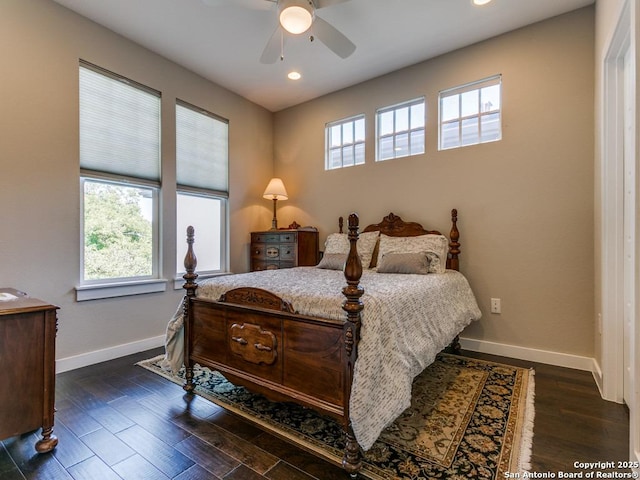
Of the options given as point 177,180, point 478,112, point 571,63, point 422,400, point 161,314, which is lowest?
point 422,400

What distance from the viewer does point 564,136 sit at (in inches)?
108

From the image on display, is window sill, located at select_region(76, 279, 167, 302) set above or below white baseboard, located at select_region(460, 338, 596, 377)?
above

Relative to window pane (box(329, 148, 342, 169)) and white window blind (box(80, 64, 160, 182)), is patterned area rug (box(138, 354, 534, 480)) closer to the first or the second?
white window blind (box(80, 64, 160, 182))

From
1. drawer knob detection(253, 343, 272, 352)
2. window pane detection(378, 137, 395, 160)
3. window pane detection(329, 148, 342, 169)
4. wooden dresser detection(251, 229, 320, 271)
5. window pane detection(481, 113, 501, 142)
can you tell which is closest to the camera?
drawer knob detection(253, 343, 272, 352)

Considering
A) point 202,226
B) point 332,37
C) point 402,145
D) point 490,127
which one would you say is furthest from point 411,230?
point 202,226

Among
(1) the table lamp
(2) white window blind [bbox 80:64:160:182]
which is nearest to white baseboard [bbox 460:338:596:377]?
(1) the table lamp

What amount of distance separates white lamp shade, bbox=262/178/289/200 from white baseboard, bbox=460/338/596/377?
283 cm

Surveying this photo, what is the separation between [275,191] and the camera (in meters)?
4.36

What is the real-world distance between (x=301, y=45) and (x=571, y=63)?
7.97 ft

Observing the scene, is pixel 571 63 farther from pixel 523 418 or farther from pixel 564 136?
pixel 523 418

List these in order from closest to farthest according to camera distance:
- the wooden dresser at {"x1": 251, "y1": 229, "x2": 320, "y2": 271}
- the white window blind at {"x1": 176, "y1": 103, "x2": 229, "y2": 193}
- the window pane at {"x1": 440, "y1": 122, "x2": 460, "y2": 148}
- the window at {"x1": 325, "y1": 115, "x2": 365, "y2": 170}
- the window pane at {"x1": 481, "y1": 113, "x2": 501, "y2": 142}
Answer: the window pane at {"x1": 481, "y1": 113, "x2": 501, "y2": 142}, the window pane at {"x1": 440, "y1": 122, "x2": 460, "y2": 148}, the white window blind at {"x1": 176, "y1": 103, "x2": 229, "y2": 193}, the wooden dresser at {"x1": 251, "y1": 229, "x2": 320, "y2": 271}, the window at {"x1": 325, "y1": 115, "x2": 365, "y2": 170}

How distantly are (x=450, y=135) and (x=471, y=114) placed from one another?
0.27 m

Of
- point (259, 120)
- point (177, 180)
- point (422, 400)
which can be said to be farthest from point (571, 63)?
point (177, 180)

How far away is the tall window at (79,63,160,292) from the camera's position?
9.49 feet
